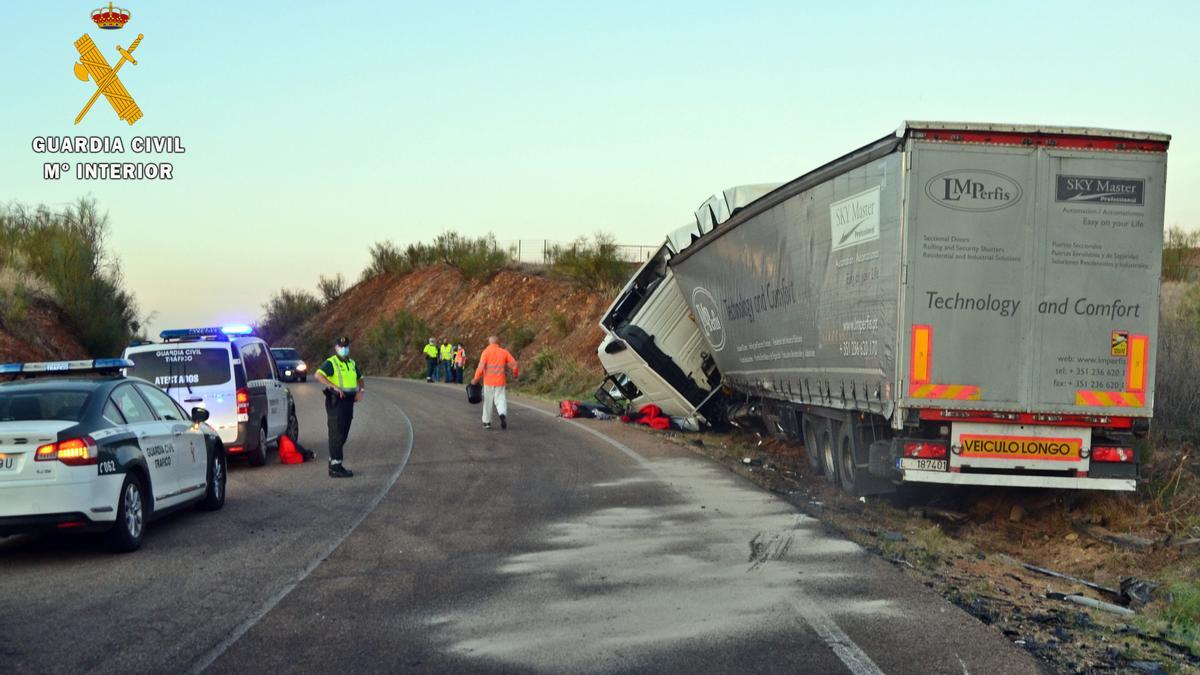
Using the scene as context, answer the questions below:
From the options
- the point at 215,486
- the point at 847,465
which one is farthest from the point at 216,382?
the point at 847,465

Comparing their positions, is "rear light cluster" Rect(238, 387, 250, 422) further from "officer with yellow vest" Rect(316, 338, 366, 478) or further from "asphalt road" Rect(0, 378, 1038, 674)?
"asphalt road" Rect(0, 378, 1038, 674)

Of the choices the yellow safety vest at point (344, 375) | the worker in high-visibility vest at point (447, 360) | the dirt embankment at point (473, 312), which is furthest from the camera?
the dirt embankment at point (473, 312)

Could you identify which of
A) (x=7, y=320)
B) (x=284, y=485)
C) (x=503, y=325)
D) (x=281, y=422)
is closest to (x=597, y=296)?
(x=503, y=325)

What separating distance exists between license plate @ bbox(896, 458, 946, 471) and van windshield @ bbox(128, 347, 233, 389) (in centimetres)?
888

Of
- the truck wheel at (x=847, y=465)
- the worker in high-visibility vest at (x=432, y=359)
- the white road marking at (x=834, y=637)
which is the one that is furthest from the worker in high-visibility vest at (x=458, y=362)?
the white road marking at (x=834, y=637)

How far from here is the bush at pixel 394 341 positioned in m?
66.9

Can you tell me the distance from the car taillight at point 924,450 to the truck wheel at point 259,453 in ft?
29.0

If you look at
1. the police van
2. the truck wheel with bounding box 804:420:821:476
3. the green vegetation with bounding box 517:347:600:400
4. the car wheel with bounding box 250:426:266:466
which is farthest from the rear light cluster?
the green vegetation with bounding box 517:347:600:400

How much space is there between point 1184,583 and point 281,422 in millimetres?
12382

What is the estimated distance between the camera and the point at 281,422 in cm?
1694

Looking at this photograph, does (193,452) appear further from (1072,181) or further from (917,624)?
(1072,181)

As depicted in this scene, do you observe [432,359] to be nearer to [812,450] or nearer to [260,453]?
[260,453]

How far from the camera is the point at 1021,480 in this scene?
35.3ft

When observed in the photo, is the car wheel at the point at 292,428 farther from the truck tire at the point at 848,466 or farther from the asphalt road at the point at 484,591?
the truck tire at the point at 848,466
